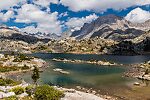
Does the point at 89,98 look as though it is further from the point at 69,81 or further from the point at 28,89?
the point at 69,81

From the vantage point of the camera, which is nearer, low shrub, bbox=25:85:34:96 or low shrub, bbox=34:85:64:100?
low shrub, bbox=34:85:64:100

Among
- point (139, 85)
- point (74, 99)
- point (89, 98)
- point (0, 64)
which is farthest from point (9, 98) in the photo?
point (0, 64)

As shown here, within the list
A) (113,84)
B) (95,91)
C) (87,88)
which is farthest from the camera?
(113,84)

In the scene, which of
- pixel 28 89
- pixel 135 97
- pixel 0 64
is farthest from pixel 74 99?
pixel 0 64

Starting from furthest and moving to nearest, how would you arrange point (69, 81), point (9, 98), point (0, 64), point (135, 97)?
point (0, 64), point (69, 81), point (135, 97), point (9, 98)

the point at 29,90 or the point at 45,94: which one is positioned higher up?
the point at 45,94

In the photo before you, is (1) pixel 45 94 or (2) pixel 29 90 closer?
(1) pixel 45 94

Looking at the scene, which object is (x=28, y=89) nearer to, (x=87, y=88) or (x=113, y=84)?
(x=87, y=88)

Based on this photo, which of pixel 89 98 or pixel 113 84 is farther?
pixel 113 84

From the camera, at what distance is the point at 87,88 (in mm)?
117250

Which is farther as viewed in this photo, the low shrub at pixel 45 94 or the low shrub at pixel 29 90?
the low shrub at pixel 29 90

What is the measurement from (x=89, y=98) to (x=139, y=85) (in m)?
48.9

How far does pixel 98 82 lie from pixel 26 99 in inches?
2627

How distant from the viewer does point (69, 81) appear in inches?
5330
